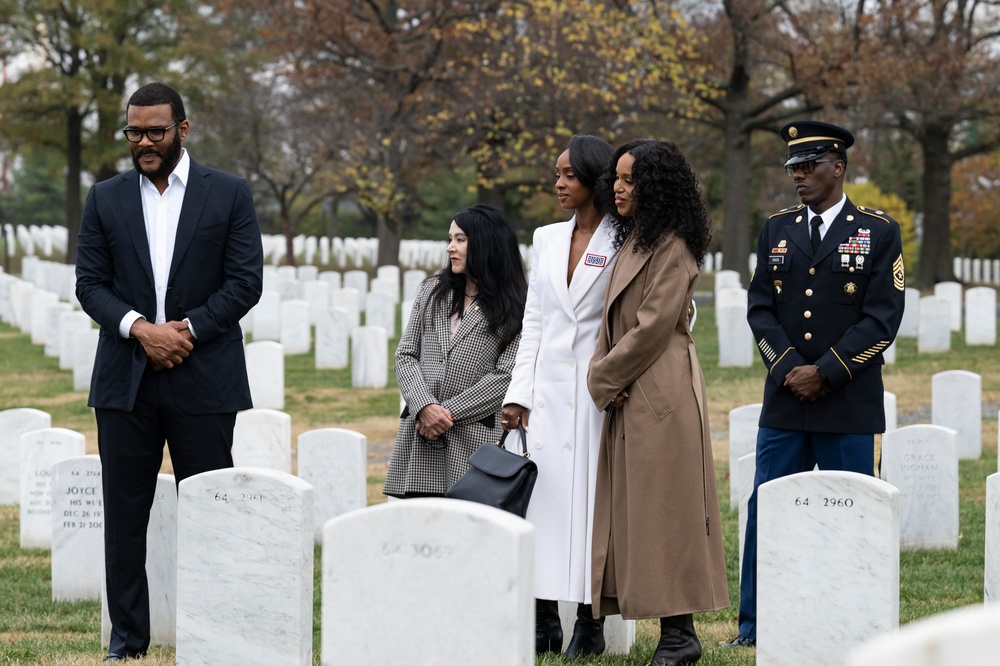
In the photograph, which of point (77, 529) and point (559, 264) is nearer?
point (559, 264)

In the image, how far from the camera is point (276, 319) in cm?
2012

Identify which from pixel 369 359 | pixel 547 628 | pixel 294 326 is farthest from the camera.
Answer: pixel 294 326

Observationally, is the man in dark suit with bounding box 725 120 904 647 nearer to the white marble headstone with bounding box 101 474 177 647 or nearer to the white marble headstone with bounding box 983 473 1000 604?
the white marble headstone with bounding box 983 473 1000 604

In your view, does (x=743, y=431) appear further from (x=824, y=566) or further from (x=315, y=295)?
(x=315, y=295)

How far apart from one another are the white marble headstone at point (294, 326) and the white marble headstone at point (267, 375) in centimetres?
453

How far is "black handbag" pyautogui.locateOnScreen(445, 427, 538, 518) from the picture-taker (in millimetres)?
4944

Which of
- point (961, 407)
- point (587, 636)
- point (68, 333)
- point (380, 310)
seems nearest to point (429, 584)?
point (587, 636)

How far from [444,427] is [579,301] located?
98 centimetres

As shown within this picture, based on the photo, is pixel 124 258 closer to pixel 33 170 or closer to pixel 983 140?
pixel 983 140

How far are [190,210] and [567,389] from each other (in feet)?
5.56

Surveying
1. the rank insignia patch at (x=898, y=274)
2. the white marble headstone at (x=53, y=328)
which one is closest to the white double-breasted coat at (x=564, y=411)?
the rank insignia patch at (x=898, y=274)

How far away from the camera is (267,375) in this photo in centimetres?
1413

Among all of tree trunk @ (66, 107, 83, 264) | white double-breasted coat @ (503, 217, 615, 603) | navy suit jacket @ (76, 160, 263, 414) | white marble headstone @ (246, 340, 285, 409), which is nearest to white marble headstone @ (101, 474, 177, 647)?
navy suit jacket @ (76, 160, 263, 414)

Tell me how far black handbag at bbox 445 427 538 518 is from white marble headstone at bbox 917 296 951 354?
14.4m
